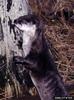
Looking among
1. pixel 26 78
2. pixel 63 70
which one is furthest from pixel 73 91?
pixel 26 78

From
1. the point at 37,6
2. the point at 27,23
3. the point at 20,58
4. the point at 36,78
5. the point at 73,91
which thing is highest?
the point at 37,6

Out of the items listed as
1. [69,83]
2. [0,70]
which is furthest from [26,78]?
[69,83]

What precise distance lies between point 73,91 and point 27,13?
77 centimetres

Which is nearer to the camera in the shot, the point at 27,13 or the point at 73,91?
the point at 27,13

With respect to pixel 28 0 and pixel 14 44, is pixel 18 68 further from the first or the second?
pixel 28 0

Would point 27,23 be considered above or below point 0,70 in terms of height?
above

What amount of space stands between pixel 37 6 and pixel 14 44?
0.36 meters

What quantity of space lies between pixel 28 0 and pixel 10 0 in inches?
5.7

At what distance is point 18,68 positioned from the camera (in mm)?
2074

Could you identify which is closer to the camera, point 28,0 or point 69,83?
point 28,0

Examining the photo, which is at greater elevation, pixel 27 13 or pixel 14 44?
pixel 27 13

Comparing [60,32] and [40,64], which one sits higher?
[60,32]

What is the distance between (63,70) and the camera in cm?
209

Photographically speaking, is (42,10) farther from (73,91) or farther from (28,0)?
(73,91)
